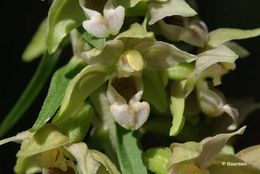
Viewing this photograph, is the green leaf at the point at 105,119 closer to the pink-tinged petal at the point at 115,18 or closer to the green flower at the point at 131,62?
the green flower at the point at 131,62

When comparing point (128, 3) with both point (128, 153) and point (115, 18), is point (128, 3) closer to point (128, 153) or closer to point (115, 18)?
point (115, 18)

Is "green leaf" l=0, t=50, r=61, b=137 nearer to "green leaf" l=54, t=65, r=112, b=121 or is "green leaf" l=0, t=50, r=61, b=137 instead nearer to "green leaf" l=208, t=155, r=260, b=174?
"green leaf" l=54, t=65, r=112, b=121

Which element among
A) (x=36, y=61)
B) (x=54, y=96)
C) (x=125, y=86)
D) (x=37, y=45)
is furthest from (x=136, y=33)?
(x=36, y=61)

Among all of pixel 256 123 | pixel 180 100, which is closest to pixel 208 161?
pixel 180 100

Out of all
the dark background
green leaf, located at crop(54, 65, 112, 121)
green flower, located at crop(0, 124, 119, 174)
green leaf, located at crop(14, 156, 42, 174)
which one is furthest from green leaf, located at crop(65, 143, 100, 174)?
the dark background

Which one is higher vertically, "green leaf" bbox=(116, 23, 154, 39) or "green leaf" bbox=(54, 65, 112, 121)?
"green leaf" bbox=(116, 23, 154, 39)

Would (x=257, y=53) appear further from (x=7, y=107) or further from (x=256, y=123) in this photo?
(x=7, y=107)
